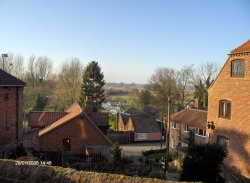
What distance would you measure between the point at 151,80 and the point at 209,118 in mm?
35984

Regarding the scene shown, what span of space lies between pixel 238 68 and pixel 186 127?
16.1 meters

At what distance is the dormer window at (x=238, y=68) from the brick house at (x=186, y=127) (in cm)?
1114

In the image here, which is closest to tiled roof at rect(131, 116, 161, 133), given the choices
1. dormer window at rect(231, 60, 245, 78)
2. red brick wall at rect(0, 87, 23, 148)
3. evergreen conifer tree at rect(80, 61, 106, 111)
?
evergreen conifer tree at rect(80, 61, 106, 111)

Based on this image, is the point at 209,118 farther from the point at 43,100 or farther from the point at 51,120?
the point at 43,100

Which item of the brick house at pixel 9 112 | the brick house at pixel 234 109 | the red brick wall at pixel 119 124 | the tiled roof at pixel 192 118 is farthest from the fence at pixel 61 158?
the red brick wall at pixel 119 124

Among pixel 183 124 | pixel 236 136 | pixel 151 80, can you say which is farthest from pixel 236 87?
pixel 151 80

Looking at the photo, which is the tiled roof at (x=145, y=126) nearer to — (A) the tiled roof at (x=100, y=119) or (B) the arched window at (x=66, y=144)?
(A) the tiled roof at (x=100, y=119)

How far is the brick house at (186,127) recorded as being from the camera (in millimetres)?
33487

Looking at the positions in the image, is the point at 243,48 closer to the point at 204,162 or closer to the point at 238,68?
the point at 238,68

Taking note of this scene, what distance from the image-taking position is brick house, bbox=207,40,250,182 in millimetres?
21078

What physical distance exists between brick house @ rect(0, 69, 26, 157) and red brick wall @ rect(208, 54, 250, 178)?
1562 centimetres

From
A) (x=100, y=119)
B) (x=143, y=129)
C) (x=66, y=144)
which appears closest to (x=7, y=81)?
(x=66, y=144)

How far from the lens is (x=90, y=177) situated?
7211 mm

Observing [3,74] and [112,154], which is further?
[112,154]
